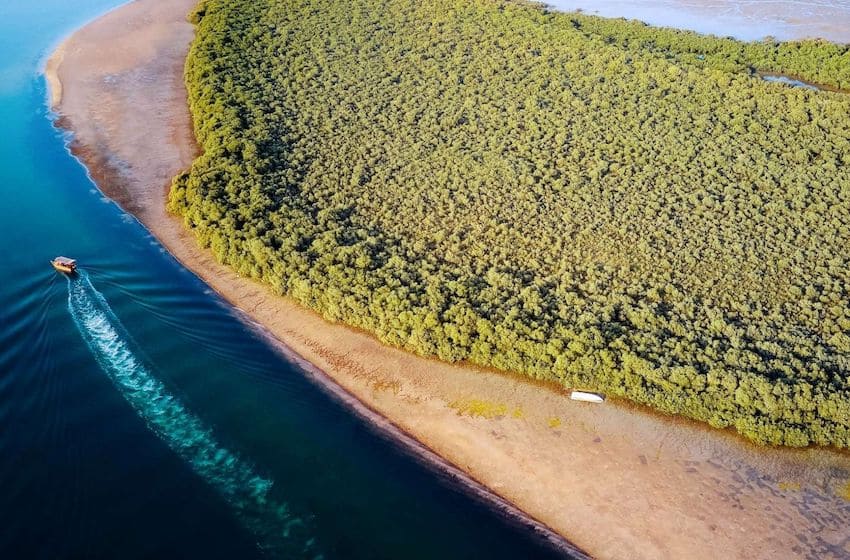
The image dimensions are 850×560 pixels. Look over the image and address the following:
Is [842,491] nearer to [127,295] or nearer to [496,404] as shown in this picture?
[496,404]

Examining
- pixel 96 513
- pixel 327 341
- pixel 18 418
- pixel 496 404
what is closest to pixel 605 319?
pixel 496 404

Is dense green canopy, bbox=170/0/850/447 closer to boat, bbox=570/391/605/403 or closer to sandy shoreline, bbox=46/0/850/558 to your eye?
boat, bbox=570/391/605/403

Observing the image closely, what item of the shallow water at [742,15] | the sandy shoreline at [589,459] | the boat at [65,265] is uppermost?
the shallow water at [742,15]

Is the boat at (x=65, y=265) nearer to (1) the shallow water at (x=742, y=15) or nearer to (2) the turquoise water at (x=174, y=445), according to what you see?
(2) the turquoise water at (x=174, y=445)

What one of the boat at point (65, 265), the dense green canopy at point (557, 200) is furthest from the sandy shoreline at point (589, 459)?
the boat at point (65, 265)

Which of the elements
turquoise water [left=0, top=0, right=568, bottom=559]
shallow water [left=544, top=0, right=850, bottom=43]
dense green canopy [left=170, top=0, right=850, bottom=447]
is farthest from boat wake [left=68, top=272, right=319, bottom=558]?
shallow water [left=544, top=0, right=850, bottom=43]

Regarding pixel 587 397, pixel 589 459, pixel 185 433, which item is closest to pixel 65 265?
pixel 185 433

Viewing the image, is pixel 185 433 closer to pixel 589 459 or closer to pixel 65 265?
pixel 65 265
